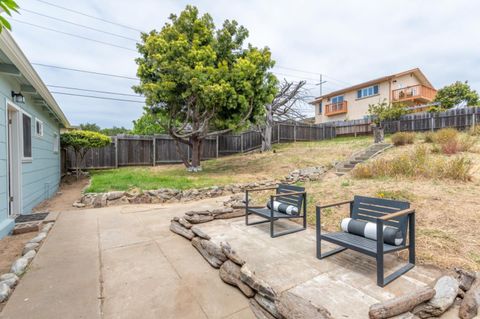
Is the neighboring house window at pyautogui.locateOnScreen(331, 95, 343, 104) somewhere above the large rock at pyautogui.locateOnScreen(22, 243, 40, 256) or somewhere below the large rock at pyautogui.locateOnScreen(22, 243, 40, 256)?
above

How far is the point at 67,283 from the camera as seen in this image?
8.55 feet

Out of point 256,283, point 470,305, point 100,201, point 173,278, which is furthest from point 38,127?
point 470,305

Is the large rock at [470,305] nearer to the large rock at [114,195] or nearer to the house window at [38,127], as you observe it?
the large rock at [114,195]

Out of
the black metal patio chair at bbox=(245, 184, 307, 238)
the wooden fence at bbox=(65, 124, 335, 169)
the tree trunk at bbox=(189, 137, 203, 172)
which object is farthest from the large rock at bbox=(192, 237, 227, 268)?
the wooden fence at bbox=(65, 124, 335, 169)

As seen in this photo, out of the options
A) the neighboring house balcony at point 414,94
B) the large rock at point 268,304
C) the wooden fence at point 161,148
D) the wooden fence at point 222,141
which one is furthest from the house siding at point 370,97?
the large rock at point 268,304

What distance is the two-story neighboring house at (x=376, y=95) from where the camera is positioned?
20219 millimetres

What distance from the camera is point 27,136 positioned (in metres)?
5.64

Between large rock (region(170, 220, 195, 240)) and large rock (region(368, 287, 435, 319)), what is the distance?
2651mm

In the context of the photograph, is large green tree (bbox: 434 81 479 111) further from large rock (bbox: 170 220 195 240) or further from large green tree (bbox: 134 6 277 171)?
large rock (bbox: 170 220 195 240)

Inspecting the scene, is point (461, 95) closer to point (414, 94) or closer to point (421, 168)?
point (414, 94)

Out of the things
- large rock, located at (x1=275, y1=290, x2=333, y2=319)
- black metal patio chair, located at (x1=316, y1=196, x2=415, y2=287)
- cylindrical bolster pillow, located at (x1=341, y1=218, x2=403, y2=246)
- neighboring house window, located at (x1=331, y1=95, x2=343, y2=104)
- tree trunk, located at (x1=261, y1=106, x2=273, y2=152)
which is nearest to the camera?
large rock, located at (x1=275, y1=290, x2=333, y2=319)

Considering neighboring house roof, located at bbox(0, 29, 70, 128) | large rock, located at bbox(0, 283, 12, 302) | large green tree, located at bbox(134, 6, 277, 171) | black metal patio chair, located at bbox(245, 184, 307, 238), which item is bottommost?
large rock, located at bbox(0, 283, 12, 302)

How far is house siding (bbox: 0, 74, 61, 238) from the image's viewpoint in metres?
4.14

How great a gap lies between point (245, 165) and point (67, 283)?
951cm
